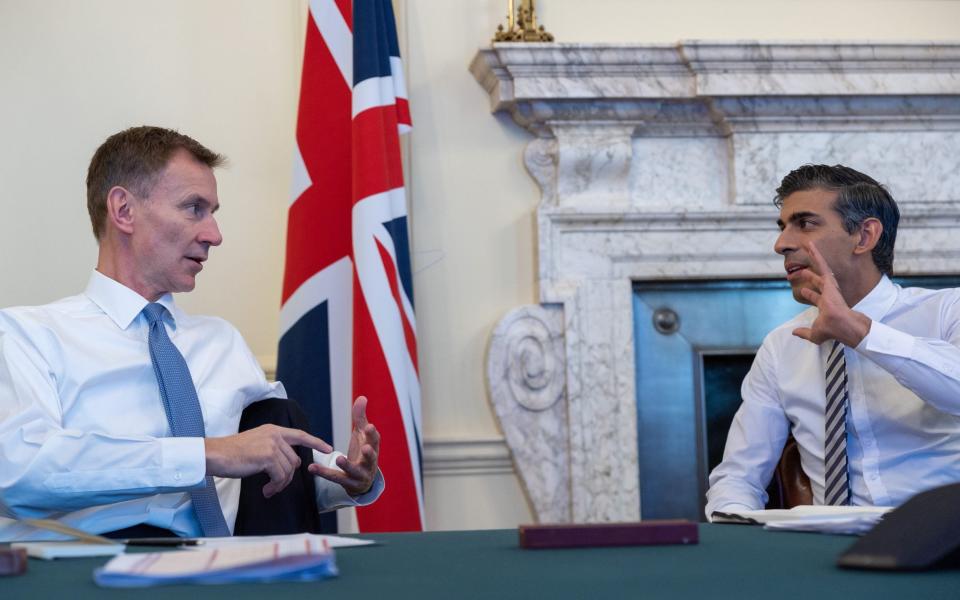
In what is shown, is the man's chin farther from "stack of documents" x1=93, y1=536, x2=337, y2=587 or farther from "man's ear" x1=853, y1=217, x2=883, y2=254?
"stack of documents" x1=93, y1=536, x2=337, y2=587

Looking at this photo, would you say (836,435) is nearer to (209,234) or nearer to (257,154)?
(209,234)

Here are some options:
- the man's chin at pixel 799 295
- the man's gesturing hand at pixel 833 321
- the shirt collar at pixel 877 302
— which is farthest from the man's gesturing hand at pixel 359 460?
the shirt collar at pixel 877 302

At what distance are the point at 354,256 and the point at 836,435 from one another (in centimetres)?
152

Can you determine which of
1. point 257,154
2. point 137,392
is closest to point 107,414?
point 137,392

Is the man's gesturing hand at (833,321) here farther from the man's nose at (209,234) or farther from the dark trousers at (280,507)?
the man's nose at (209,234)

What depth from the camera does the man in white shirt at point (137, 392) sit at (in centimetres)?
188

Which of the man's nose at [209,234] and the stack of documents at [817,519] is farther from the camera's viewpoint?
the man's nose at [209,234]

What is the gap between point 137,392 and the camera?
2.20m

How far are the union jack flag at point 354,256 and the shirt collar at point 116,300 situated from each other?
115 cm

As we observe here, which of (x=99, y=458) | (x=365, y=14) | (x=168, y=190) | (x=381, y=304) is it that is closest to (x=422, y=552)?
(x=99, y=458)

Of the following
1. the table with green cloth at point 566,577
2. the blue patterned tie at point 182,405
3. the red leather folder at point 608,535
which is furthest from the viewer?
the blue patterned tie at point 182,405

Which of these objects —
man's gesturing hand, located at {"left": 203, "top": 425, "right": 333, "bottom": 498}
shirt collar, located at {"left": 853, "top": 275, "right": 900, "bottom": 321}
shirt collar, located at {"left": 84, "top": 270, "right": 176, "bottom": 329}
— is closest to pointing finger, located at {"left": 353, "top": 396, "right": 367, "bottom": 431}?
man's gesturing hand, located at {"left": 203, "top": 425, "right": 333, "bottom": 498}

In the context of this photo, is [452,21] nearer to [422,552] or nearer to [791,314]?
[791,314]

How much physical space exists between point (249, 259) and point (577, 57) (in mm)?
1223
